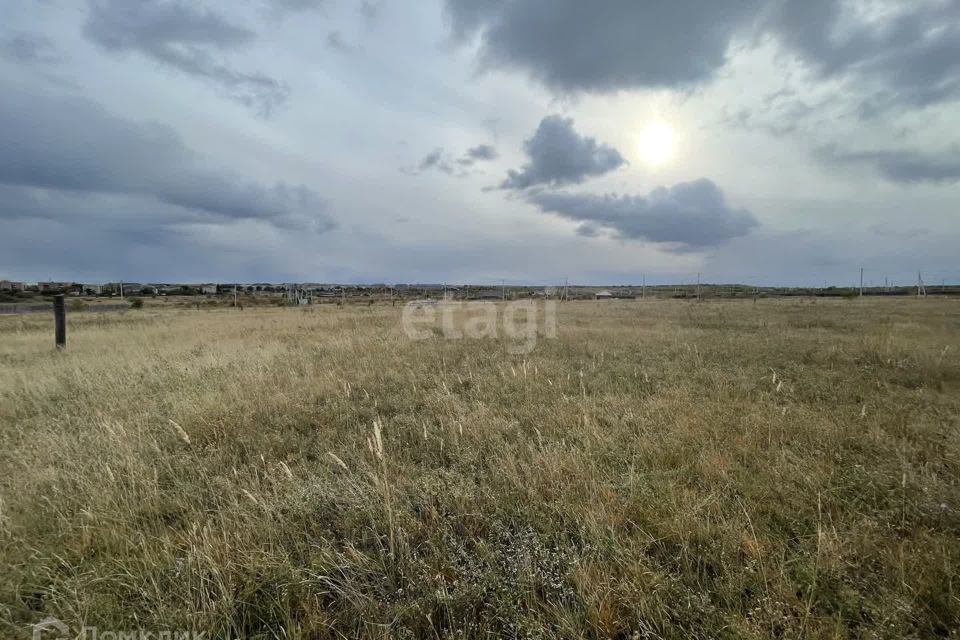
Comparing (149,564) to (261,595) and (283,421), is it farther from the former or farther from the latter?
(283,421)

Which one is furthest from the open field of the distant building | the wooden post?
the distant building

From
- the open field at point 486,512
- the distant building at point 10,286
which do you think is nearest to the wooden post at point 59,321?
the open field at point 486,512

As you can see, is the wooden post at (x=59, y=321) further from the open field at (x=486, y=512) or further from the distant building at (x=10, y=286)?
the distant building at (x=10, y=286)

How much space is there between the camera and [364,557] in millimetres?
2180

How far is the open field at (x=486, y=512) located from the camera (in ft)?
6.07

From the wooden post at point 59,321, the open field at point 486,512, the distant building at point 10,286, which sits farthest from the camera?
the distant building at point 10,286

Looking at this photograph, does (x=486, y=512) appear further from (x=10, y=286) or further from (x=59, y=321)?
(x=10, y=286)

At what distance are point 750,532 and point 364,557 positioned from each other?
251cm

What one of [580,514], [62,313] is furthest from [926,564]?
[62,313]

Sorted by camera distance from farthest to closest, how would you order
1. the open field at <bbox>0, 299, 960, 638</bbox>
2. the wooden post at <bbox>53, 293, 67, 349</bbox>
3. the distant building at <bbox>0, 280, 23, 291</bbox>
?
the distant building at <bbox>0, 280, 23, 291</bbox>
the wooden post at <bbox>53, 293, 67, 349</bbox>
the open field at <bbox>0, 299, 960, 638</bbox>

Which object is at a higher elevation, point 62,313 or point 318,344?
point 62,313

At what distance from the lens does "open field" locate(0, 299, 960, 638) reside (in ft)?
6.07

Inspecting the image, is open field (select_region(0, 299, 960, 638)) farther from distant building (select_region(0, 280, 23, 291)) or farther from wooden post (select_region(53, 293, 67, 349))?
distant building (select_region(0, 280, 23, 291))

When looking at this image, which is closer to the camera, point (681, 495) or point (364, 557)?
point (364, 557)
